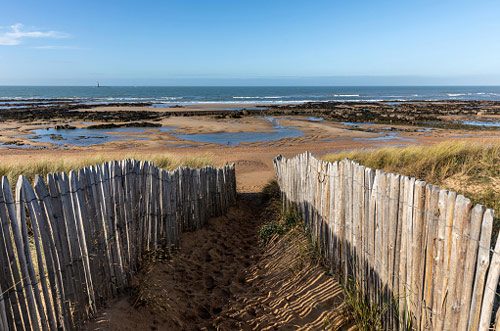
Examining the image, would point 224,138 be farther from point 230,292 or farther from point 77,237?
point 77,237

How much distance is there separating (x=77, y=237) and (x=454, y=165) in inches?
328

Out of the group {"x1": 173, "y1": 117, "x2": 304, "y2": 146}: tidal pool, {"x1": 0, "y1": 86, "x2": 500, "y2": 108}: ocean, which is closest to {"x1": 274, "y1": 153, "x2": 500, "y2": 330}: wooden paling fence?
{"x1": 173, "y1": 117, "x2": 304, "y2": 146}: tidal pool

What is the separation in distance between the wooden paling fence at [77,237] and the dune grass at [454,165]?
5.13 meters

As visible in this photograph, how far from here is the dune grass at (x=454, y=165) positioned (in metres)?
7.15

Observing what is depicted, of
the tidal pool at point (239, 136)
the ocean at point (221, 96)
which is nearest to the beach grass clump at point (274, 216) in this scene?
the tidal pool at point (239, 136)

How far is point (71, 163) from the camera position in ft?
34.8

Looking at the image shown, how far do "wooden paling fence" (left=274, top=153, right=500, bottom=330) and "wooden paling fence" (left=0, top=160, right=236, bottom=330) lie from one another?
2452 mm

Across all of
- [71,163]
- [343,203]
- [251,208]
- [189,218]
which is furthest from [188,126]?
[343,203]

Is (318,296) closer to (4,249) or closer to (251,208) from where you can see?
(4,249)

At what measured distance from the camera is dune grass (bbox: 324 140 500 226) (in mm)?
7152

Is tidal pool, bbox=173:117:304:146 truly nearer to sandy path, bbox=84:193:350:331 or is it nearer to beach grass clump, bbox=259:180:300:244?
beach grass clump, bbox=259:180:300:244

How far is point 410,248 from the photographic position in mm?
3229

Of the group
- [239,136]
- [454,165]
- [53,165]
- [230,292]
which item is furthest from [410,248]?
[239,136]

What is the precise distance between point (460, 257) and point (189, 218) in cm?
487
